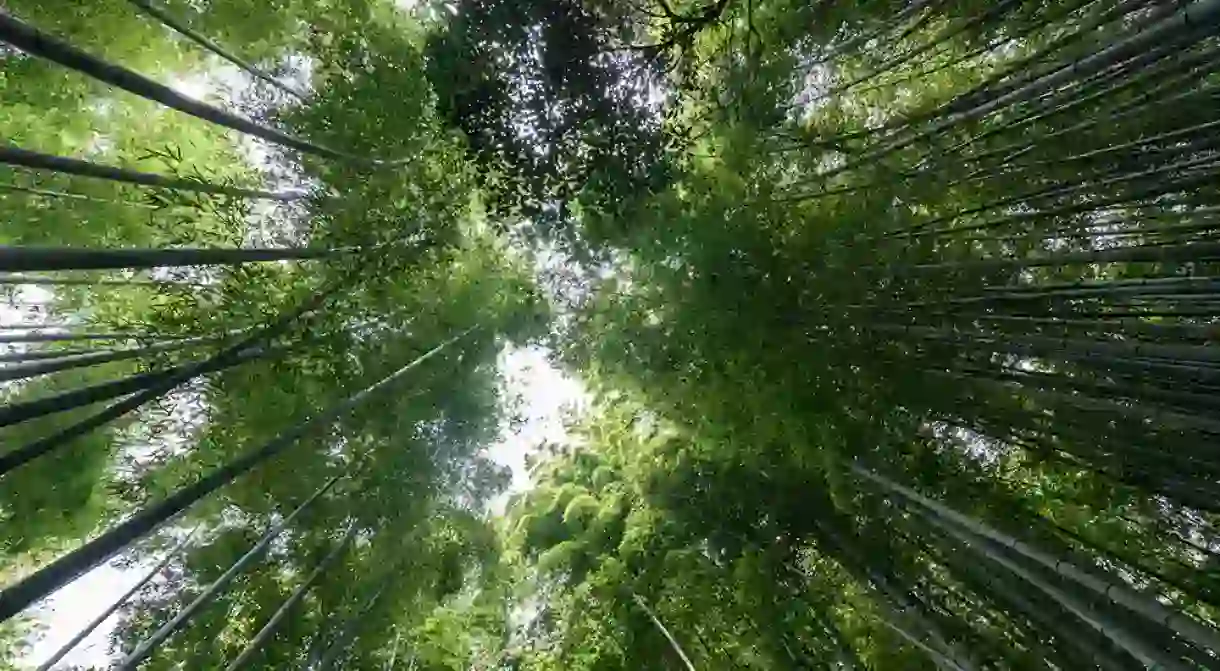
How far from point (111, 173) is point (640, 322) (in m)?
2.90

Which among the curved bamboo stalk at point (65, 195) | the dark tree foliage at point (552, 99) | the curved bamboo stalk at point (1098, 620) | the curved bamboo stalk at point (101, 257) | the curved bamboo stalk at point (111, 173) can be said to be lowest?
the curved bamboo stalk at point (1098, 620)

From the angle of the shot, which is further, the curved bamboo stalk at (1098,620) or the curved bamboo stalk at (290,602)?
the curved bamboo stalk at (290,602)

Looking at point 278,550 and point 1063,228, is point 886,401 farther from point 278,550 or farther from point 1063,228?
point 278,550

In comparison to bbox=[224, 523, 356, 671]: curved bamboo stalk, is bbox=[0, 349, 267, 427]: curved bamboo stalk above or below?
above

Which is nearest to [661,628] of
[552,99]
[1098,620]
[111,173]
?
[1098,620]

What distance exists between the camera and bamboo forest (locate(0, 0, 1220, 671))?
337cm

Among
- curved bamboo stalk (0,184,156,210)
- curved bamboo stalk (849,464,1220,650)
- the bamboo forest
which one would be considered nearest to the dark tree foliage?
the bamboo forest

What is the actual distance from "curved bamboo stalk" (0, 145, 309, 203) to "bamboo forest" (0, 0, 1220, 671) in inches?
1.4

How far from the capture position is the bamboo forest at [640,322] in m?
3.37

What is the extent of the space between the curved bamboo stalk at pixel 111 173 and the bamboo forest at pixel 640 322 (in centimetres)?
4

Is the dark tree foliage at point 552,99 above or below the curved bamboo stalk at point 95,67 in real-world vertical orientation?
above

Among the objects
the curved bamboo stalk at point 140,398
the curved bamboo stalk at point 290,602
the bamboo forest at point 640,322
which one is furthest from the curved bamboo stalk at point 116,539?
the curved bamboo stalk at point 290,602

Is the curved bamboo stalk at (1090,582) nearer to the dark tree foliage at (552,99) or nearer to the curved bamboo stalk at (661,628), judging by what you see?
the curved bamboo stalk at (661,628)

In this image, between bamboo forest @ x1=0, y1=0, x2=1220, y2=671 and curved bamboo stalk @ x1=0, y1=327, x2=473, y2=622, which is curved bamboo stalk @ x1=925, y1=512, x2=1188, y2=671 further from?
curved bamboo stalk @ x1=0, y1=327, x2=473, y2=622
